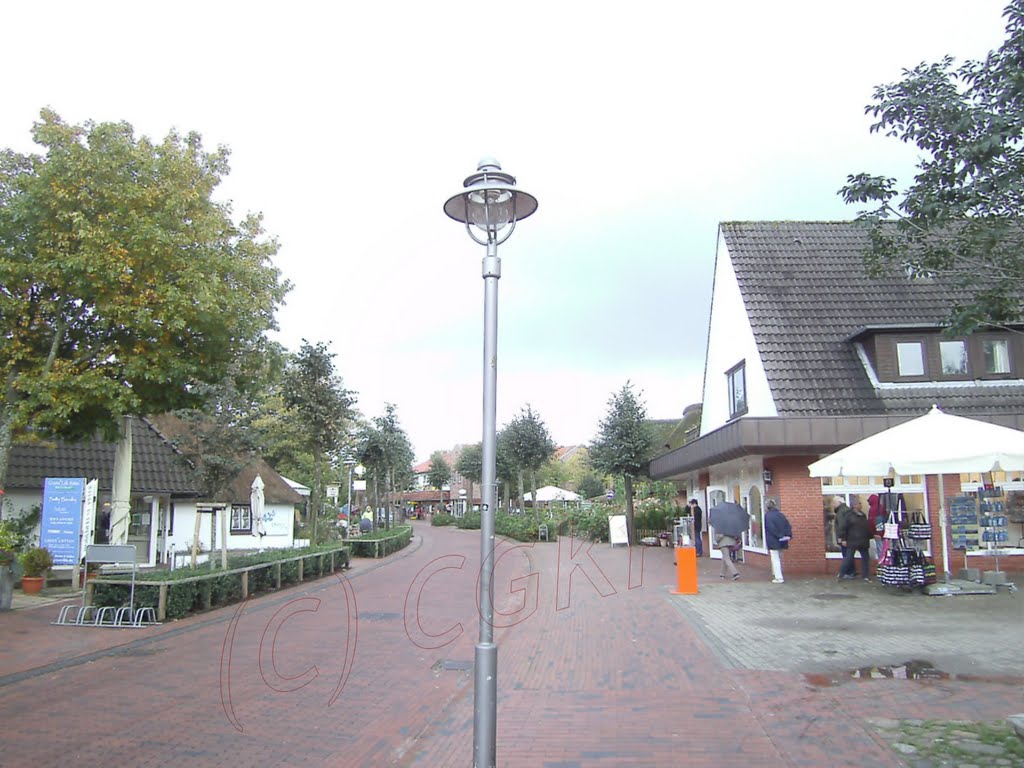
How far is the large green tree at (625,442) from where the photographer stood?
2984 centimetres

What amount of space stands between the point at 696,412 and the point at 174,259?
2221cm

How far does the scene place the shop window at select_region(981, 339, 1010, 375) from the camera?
18.4 meters

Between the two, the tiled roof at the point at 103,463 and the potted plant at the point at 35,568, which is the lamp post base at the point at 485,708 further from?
the tiled roof at the point at 103,463

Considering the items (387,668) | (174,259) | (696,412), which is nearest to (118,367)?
(174,259)

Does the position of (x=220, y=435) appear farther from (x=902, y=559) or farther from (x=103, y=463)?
(x=902, y=559)

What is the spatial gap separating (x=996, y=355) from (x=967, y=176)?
13.1 m

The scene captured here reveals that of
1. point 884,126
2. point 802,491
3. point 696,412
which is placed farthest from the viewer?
point 696,412

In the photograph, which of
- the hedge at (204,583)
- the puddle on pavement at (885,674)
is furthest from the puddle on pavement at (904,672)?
the hedge at (204,583)

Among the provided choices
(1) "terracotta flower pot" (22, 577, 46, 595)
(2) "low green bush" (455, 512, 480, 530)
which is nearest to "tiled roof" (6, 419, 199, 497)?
(1) "terracotta flower pot" (22, 577, 46, 595)

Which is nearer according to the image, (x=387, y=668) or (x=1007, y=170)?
(x=1007, y=170)

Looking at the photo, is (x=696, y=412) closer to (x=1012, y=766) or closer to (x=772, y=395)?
(x=772, y=395)

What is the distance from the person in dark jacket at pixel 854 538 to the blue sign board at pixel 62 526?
1436 cm

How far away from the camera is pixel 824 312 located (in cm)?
2005

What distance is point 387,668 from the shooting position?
9078 mm
